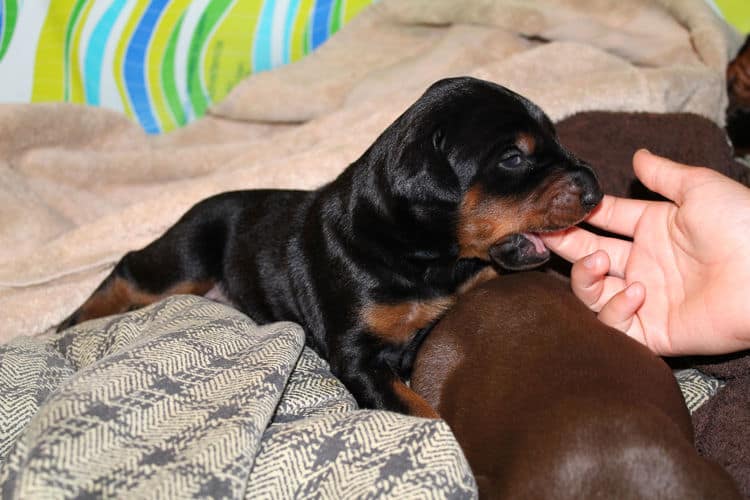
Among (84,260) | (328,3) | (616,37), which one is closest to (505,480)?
(84,260)

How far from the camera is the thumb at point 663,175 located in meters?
2.72

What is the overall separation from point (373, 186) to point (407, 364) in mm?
686

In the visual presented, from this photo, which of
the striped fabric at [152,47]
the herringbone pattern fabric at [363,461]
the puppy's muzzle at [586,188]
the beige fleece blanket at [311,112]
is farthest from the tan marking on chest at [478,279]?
the striped fabric at [152,47]

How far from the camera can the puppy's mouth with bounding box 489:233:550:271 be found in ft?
9.20

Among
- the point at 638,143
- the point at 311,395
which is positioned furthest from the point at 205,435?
the point at 638,143

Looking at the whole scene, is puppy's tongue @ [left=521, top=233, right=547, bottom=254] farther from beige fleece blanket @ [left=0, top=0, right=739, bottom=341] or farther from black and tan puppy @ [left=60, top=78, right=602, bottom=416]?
beige fleece blanket @ [left=0, top=0, right=739, bottom=341]

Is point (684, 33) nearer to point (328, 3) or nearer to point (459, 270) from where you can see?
point (328, 3)

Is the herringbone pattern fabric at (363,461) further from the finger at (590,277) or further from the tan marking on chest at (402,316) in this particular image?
the finger at (590,277)

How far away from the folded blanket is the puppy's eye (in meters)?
0.91

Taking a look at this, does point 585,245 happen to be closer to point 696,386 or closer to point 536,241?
point 536,241

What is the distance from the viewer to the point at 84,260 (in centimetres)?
387

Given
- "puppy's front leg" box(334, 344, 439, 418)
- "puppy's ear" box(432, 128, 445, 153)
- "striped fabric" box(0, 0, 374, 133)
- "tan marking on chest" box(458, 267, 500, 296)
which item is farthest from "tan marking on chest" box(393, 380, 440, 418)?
"striped fabric" box(0, 0, 374, 133)

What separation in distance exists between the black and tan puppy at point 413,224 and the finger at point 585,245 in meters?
0.16

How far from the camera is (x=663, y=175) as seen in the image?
2.78 metres
